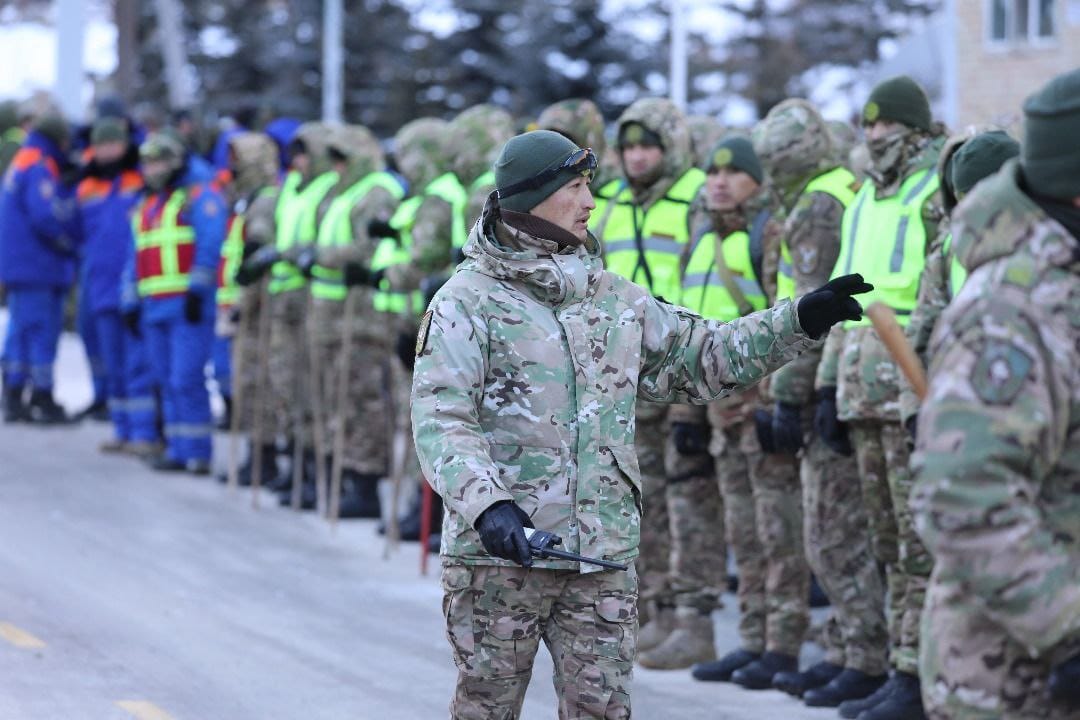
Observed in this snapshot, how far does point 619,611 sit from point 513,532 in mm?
596

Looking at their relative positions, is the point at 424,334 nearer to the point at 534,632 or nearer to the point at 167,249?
the point at 534,632

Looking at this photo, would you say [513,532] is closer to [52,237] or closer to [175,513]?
[175,513]

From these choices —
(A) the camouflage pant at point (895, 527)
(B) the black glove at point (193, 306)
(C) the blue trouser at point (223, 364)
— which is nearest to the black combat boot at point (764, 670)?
(A) the camouflage pant at point (895, 527)

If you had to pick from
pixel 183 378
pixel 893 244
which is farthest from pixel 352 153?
pixel 893 244

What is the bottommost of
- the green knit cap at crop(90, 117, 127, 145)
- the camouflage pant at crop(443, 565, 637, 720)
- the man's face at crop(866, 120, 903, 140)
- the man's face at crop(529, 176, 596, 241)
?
the camouflage pant at crop(443, 565, 637, 720)

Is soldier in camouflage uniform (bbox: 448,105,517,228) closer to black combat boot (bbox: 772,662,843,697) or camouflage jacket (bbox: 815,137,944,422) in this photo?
camouflage jacket (bbox: 815,137,944,422)

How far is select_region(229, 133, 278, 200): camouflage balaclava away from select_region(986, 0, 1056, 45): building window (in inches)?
859

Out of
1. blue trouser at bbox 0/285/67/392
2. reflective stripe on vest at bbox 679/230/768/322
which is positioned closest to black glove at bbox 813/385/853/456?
reflective stripe on vest at bbox 679/230/768/322

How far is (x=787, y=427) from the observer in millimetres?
7719

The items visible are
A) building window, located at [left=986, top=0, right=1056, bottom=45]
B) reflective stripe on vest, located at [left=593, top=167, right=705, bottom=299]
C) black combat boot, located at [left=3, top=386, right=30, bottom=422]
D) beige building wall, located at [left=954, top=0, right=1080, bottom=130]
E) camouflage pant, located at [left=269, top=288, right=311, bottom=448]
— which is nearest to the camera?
reflective stripe on vest, located at [left=593, top=167, right=705, bottom=299]

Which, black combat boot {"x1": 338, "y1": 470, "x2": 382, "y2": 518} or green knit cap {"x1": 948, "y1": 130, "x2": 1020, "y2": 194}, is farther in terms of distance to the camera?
black combat boot {"x1": 338, "y1": 470, "x2": 382, "y2": 518}

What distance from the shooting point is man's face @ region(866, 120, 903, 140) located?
7.35 metres

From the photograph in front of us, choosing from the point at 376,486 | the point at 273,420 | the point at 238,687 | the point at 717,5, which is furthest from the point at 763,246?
the point at 717,5

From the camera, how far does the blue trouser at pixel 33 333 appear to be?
16.3 m
